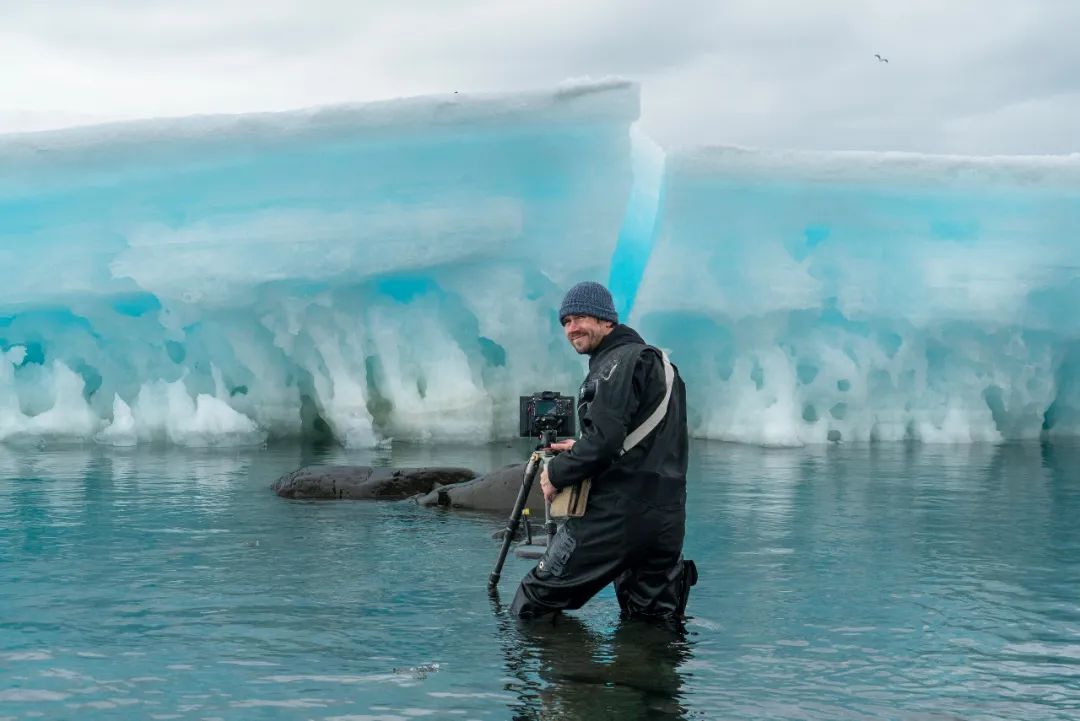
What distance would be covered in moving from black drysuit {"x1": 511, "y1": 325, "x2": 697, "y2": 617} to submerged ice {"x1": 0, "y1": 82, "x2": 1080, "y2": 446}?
10.2m

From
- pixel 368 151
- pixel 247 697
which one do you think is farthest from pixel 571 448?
pixel 368 151

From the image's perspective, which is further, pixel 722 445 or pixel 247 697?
pixel 722 445

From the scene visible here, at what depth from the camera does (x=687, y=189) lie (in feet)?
54.2

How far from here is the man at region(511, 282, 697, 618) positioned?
4.79 metres

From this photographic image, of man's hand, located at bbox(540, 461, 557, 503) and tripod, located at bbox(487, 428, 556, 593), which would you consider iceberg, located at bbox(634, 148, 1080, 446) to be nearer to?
tripod, located at bbox(487, 428, 556, 593)

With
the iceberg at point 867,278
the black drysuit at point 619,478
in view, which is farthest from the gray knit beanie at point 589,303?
the iceberg at point 867,278

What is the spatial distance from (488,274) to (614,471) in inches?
445

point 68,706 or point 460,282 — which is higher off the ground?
point 460,282

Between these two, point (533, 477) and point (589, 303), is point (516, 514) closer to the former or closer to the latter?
point (533, 477)

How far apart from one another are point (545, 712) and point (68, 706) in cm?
157

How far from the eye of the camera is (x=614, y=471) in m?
4.89

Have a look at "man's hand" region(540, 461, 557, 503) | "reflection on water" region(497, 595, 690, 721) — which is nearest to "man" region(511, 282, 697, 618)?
"man's hand" region(540, 461, 557, 503)

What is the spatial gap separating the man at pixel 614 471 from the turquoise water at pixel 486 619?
0.92ft

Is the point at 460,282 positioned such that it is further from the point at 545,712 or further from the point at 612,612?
the point at 545,712
